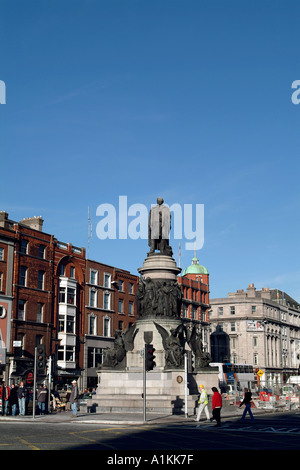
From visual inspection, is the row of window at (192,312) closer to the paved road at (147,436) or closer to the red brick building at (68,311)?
the red brick building at (68,311)

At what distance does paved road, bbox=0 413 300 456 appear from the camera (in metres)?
15.4

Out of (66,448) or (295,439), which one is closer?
(66,448)

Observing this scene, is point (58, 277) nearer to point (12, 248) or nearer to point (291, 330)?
point (12, 248)

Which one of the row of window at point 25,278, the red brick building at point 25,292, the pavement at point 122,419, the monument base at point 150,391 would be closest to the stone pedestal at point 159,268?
the monument base at point 150,391

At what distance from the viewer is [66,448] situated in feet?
49.3

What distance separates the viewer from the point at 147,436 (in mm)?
18344

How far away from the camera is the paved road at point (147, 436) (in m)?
15.4

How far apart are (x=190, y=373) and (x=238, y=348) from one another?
84582 mm

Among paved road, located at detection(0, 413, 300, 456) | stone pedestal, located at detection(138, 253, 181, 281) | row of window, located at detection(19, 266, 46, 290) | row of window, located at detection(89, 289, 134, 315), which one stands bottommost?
paved road, located at detection(0, 413, 300, 456)

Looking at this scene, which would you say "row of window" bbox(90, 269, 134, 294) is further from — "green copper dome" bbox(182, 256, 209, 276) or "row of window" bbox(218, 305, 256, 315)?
"row of window" bbox(218, 305, 256, 315)

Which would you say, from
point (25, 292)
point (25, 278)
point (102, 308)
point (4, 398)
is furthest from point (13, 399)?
point (102, 308)

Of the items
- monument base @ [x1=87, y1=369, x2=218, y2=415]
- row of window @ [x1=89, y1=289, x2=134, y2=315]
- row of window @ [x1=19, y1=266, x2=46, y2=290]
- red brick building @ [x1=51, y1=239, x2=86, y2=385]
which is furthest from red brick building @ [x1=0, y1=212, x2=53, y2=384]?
monument base @ [x1=87, y1=369, x2=218, y2=415]

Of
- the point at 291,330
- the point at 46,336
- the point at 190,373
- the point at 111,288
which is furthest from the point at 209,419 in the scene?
the point at 291,330
